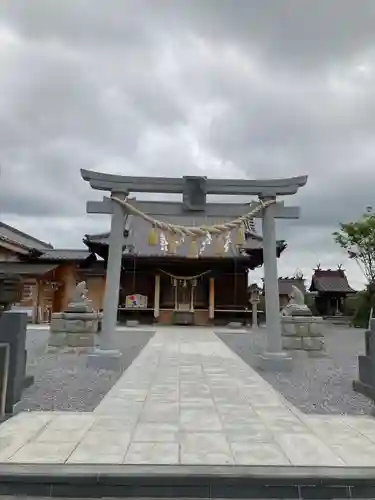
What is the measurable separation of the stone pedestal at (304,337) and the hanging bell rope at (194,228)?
3348 millimetres

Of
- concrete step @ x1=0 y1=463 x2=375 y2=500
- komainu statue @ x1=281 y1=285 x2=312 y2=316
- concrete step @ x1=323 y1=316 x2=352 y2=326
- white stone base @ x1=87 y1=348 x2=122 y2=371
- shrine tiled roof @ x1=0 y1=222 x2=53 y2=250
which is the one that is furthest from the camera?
concrete step @ x1=323 y1=316 x2=352 y2=326

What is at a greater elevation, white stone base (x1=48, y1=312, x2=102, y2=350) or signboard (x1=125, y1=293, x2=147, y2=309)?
signboard (x1=125, y1=293, x2=147, y2=309)

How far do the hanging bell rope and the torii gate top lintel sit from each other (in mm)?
238

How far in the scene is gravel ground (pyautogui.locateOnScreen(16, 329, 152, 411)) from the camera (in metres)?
5.36

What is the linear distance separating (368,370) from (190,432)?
2847 millimetres

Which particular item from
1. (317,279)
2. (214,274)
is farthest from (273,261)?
(317,279)

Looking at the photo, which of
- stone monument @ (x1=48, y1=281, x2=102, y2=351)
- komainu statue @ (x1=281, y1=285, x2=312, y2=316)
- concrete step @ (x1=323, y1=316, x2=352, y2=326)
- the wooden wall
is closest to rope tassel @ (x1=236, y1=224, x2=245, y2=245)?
komainu statue @ (x1=281, y1=285, x2=312, y2=316)

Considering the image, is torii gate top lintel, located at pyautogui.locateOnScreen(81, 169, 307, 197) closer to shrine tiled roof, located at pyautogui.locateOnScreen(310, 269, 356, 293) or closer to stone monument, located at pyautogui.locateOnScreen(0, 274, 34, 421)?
stone monument, located at pyautogui.locateOnScreen(0, 274, 34, 421)

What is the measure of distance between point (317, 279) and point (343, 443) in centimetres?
3192

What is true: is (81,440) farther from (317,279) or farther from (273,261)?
(317,279)

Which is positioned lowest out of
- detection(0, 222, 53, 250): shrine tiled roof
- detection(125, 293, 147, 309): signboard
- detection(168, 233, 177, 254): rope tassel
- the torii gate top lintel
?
detection(125, 293, 147, 309): signboard

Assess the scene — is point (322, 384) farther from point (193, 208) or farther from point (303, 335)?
point (193, 208)

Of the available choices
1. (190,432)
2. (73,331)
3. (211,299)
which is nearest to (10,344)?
(190,432)

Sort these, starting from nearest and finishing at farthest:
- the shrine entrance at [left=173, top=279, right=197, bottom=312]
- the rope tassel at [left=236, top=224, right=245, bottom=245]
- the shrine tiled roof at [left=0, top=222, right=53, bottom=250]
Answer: the rope tassel at [left=236, top=224, right=245, bottom=245] → the shrine entrance at [left=173, top=279, right=197, bottom=312] → the shrine tiled roof at [left=0, top=222, right=53, bottom=250]
